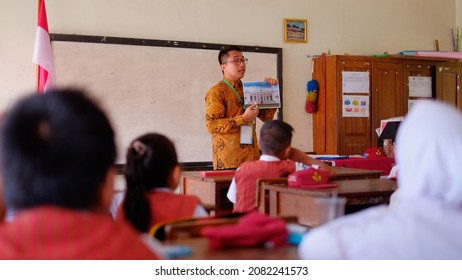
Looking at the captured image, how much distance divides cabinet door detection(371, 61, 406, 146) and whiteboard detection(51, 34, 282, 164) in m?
1.45

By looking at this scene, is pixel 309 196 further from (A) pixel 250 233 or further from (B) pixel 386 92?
(B) pixel 386 92

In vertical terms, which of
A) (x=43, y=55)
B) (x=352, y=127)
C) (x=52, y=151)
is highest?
(x=43, y=55)

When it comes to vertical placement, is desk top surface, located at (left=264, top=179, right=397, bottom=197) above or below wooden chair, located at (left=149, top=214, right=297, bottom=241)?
below

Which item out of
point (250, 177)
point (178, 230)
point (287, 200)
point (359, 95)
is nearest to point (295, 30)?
point (359, 95)

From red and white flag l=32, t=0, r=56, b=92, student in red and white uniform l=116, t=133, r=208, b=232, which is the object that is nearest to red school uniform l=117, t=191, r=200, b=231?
student in red and white uniform l=116, t=133, r=208, b=232

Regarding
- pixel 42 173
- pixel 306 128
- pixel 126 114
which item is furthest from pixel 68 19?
pixel 42 173

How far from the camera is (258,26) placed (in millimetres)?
6113

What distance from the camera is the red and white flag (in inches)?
182

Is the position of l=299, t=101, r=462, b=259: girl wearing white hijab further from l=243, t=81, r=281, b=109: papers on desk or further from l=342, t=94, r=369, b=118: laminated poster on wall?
l=342, t=94, r=369, b=118: laminated poster on wall

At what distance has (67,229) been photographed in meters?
0.89

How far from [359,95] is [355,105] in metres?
0.12

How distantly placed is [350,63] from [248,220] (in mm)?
5101

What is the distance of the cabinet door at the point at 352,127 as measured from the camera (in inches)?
244
